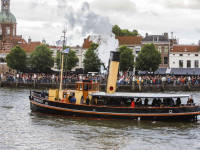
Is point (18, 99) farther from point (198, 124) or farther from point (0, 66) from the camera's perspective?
point (0, 66)

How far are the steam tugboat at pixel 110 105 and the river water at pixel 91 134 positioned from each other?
1.93 ft

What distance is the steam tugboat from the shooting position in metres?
33.1

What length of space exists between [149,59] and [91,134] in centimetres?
5350

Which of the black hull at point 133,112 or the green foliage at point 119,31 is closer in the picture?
the black hull at point 133,112

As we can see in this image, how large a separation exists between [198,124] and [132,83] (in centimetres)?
3283

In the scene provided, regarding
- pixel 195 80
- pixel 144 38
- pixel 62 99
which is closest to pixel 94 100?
pixel 62 99

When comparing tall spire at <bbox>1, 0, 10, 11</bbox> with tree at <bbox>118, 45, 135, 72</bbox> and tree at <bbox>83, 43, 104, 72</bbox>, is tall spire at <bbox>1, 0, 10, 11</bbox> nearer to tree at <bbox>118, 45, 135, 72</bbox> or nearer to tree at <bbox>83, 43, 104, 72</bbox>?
tree at <bbox>83, 43, 104, 72</bbox>

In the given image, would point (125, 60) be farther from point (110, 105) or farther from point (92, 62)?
point (110, 105)

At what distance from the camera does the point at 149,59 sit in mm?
80875

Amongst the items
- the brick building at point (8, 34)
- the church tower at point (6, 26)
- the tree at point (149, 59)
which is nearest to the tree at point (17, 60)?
the brick building at point (8, 34)

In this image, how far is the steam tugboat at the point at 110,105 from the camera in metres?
33.1

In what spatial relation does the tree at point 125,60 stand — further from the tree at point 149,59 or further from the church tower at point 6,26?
the church tower at point 6,26

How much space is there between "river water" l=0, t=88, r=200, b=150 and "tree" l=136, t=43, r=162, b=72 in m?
47.4

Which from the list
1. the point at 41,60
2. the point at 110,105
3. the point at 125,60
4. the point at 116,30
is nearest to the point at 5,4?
the point at 116,30
